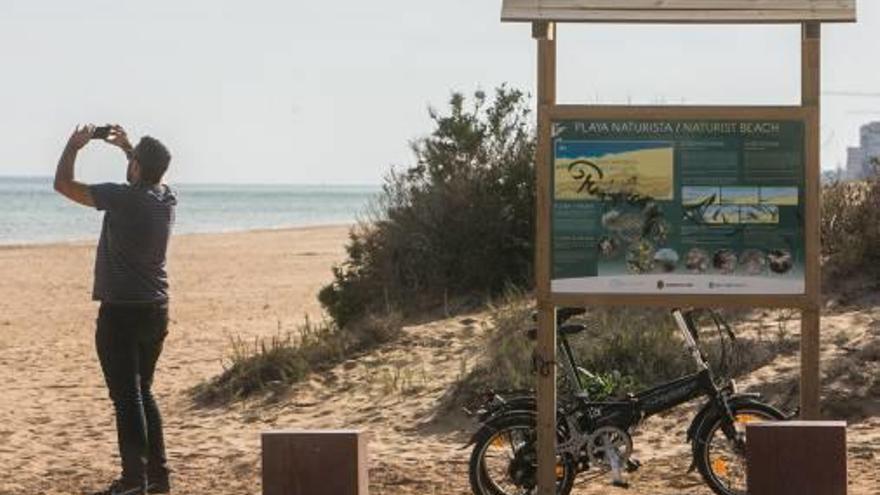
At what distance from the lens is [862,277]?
14312mm

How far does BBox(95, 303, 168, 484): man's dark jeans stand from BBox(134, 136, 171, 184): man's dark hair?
0.70 meters

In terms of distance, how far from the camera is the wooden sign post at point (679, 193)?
338 inches

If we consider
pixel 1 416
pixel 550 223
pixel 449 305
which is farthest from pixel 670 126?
pixel 449 305

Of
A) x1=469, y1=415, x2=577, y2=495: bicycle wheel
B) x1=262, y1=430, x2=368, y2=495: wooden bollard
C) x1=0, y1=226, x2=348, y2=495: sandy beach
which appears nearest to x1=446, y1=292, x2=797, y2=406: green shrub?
x1=0, y1=226, x2=348, y2=495: sandy beach

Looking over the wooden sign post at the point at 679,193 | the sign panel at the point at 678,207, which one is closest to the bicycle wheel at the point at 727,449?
the wooden sign post at the point at 679,193

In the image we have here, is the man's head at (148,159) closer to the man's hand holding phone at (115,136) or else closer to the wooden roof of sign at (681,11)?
the man's hand holding phone at (115,136)

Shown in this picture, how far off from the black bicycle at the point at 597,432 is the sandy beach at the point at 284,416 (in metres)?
0.58

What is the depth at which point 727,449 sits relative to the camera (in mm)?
8977

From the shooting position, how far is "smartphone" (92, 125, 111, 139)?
9366 millimetres

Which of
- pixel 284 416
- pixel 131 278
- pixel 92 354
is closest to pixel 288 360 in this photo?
pixel 284 416

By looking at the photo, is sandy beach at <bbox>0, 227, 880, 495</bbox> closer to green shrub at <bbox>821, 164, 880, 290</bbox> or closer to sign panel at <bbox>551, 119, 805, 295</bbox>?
green shrub at <bbox>821, 164, 880, 290</bbox>

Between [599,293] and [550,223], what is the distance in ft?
1.40

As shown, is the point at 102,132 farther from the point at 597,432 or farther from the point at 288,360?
the point at 288,360

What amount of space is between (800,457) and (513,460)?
1623mm
